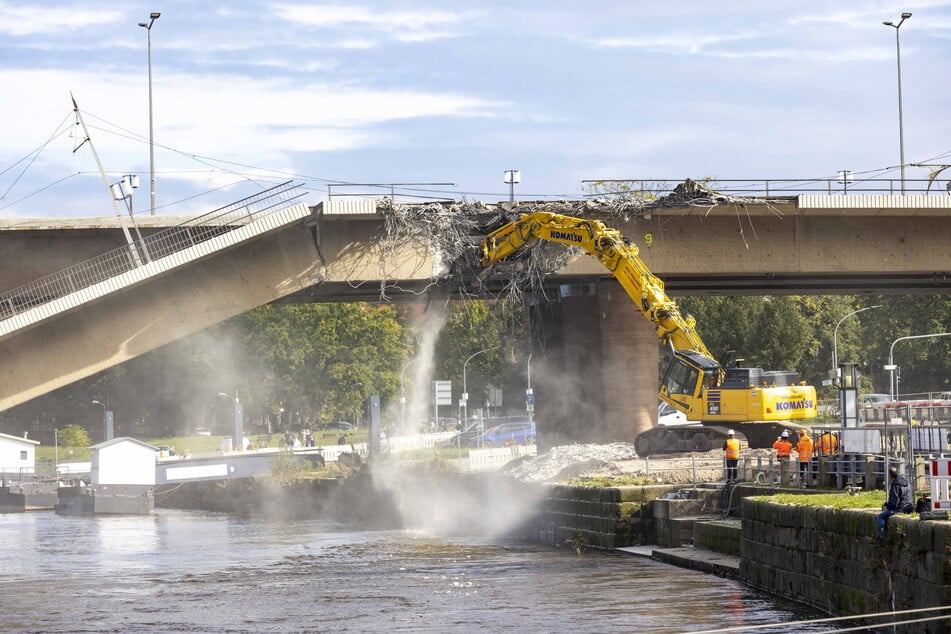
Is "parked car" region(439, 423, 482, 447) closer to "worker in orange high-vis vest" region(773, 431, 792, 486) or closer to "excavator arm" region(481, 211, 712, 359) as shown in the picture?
"excavator arm" region(481, 211, 712, 359)

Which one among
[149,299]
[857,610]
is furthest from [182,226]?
[857,610]

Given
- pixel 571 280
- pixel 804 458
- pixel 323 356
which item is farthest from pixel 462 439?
pixel 804 458

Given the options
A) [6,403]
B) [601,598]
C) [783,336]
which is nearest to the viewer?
[601,598]

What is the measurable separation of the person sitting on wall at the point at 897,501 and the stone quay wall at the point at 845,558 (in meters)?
0.16

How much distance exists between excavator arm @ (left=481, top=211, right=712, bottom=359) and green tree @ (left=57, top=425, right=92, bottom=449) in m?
75.2

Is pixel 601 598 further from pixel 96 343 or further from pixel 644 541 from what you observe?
pixel 96 343

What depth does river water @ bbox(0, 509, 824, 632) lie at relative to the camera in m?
24.3

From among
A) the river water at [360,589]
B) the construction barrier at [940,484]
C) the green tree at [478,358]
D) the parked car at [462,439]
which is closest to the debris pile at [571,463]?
the river water at [360,589]

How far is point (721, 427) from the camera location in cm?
4122

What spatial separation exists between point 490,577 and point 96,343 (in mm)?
16442

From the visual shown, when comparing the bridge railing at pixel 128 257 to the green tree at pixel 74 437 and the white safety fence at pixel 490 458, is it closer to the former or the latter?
the white safety fence at pixel 490 458

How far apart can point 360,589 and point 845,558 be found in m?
11.4

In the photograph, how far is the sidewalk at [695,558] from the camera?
28.7 m

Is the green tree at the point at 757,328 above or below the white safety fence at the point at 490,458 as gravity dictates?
above
